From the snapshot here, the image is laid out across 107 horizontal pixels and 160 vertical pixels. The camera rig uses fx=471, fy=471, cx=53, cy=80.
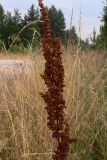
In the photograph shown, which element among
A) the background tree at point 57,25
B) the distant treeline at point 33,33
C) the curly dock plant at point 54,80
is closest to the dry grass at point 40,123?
the distant treeline at point 33,33

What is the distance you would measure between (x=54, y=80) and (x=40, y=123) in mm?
1732

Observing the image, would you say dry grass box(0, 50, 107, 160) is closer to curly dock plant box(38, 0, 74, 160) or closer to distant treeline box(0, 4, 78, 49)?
distant treeline box(0, 4, 78, 49)

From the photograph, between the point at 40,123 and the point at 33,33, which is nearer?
the point at 40,123

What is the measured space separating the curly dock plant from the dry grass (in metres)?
1.22

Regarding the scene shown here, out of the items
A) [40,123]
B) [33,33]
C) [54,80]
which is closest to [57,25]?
[33,33]

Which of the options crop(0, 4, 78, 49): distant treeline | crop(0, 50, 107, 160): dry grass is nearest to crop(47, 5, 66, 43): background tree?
Result: crop(0, 4, 78, 49): distant treeline

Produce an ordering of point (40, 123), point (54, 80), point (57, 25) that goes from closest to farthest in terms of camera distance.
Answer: point (54, 80) < point (40, 123) < point (57, 25)

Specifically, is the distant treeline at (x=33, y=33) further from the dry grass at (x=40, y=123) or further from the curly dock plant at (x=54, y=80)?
the curly dock plant at (x=54, y=80)

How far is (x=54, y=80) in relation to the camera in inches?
74.4

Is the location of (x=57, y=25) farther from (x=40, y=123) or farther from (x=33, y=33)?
(x=40, y=123)

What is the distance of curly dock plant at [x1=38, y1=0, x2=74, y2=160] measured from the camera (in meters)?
1.87

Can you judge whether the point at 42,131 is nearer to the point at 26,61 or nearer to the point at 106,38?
the point at 26,61

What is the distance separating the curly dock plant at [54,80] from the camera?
187 centimetres

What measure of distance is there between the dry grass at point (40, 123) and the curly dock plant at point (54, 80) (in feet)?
4.01
